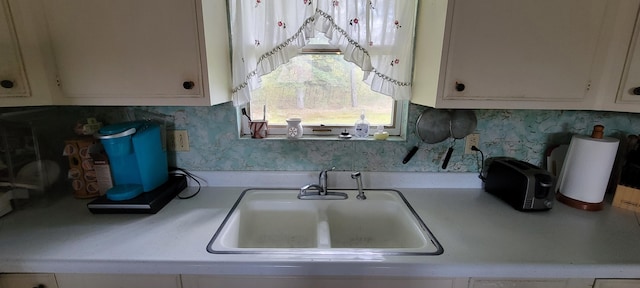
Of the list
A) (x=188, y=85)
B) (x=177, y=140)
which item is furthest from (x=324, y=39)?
(x=177, y=140)

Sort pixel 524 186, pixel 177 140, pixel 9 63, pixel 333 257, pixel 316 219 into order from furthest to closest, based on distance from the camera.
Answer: pixel 177 140 → pixel 316 219 → pixel 524 186 → pixel 9 63 → pixel 333 257

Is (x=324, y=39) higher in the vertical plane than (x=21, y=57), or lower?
higher

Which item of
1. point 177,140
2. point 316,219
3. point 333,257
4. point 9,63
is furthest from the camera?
point 177,140

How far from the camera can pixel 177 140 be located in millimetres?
1360

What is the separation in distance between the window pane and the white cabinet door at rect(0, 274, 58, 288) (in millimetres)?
966

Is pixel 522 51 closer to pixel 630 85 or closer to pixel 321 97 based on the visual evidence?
pixel 630 85

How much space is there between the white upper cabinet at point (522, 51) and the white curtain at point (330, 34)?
0.57 feet

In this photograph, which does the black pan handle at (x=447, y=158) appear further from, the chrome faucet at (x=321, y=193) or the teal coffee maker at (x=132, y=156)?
the teal coffee maker at (x=132, y=156)

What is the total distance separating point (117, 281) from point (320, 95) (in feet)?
3.56

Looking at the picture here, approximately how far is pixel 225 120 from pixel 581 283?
148 centimetres

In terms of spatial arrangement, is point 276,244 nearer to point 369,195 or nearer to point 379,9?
point 369,195

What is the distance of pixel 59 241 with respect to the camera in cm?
93

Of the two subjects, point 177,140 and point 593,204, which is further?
point 177,140

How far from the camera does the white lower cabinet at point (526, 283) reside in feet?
2.83
